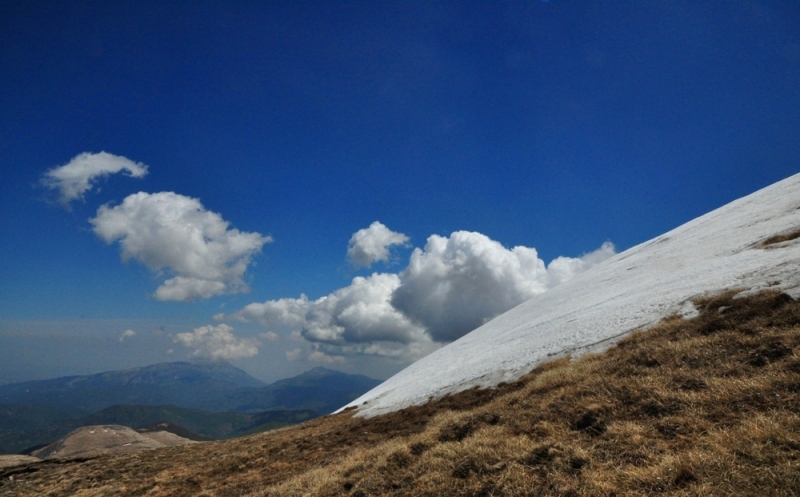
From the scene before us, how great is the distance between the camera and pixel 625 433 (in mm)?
→ 10188

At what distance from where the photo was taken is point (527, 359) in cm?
2352

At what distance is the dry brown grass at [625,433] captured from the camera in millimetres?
8016

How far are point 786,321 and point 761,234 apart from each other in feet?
66.2

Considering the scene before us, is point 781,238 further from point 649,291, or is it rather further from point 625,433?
point 625,433

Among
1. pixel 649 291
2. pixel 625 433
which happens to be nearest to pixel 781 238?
pixel 649 291

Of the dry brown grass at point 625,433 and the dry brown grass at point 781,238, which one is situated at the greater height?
the dry brown grass at point 781,238

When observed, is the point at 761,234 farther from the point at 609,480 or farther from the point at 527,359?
the point at 609,480

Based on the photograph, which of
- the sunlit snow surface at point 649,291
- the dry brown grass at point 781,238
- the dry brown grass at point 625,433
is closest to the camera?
the dry brown grass at point 625,433

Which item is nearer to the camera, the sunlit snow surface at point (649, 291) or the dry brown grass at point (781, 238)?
the sunlit snow surface at point (649, 291)

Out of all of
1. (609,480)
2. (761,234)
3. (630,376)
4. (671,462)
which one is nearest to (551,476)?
(609,480)

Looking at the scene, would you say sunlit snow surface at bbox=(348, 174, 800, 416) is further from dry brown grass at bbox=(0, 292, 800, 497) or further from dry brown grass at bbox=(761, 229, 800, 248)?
dry brown grass at bbox=(0, 292, 800, 497)

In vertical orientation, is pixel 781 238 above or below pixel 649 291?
above

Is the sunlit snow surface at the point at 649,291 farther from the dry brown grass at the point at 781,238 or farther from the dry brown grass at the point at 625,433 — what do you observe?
the dry brown grass at the point at 625,433

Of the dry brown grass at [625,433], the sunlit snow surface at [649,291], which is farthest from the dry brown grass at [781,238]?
the dry brown grass at [625,433]
